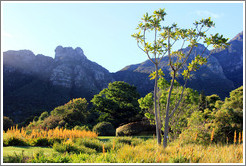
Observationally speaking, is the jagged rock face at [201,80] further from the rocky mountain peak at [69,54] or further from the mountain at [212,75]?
the rocky mountain peak at [69,54]

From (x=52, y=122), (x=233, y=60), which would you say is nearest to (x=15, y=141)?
(x=52, y=122)

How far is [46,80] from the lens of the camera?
64.6 metres

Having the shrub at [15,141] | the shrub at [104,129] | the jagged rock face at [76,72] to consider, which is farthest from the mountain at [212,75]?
the shrub at [15,141]

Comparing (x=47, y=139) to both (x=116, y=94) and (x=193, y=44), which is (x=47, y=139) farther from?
(x=116, y=94)

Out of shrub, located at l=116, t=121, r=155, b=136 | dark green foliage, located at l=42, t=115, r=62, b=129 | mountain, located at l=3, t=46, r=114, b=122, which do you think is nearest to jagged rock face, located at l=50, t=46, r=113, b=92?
mountain, located at l=3, t=46, r=114, b=122

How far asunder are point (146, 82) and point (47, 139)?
65531 millimetres

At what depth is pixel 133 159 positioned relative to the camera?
195 inches

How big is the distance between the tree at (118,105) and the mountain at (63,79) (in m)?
26.0

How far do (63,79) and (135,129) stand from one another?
5572 centimetres

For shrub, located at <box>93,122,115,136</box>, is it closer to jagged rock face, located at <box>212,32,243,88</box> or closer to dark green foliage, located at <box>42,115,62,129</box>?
dark green foliage, located at <box>42,115,62,129</box>

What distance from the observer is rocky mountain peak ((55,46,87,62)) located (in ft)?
275

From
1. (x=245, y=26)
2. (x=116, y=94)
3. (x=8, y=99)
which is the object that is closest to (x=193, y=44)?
(x=245, y=26)

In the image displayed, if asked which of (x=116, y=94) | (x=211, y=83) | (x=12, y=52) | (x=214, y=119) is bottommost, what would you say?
(x=214, y=119)

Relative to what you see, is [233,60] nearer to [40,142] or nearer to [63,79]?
[63,79]
